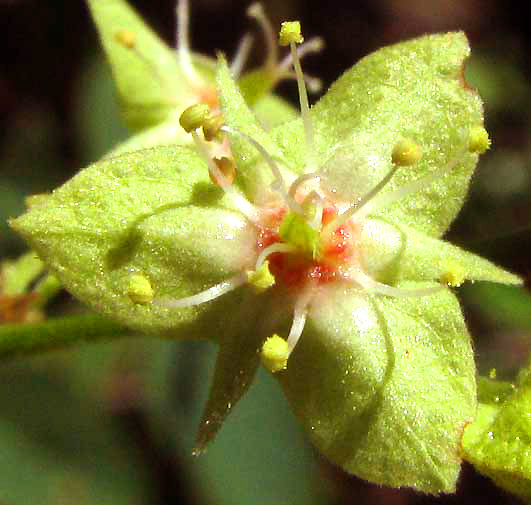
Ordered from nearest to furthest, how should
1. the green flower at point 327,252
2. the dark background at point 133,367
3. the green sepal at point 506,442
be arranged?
the green sepal at point 506,442, the green flower at point 327,252, the dark background at point 133,367

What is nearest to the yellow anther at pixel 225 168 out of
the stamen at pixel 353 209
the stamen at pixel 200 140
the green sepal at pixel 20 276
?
the stamen at pixel 200 140

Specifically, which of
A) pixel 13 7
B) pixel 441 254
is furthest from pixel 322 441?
pixel 13 7

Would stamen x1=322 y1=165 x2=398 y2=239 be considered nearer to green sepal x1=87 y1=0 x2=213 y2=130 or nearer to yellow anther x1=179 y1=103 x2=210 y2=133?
yellow anther x1=179 y1=103 x2=210 y2=133

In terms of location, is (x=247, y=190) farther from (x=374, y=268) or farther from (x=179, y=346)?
(x=179, y=346)

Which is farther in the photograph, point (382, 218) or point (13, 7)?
point (13, 7)

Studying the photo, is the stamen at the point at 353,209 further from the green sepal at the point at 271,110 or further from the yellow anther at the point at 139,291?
the green sepal at the point at 271,110

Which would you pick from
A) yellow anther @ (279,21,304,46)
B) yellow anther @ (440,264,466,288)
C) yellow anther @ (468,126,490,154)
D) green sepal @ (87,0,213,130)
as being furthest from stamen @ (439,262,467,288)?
green sepal @ (87,0,213,130)

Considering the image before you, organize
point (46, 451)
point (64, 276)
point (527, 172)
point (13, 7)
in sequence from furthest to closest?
1. point (13, 7)
2. point (527, 172)
3. point (46, 451)
4. point (64, 276)
